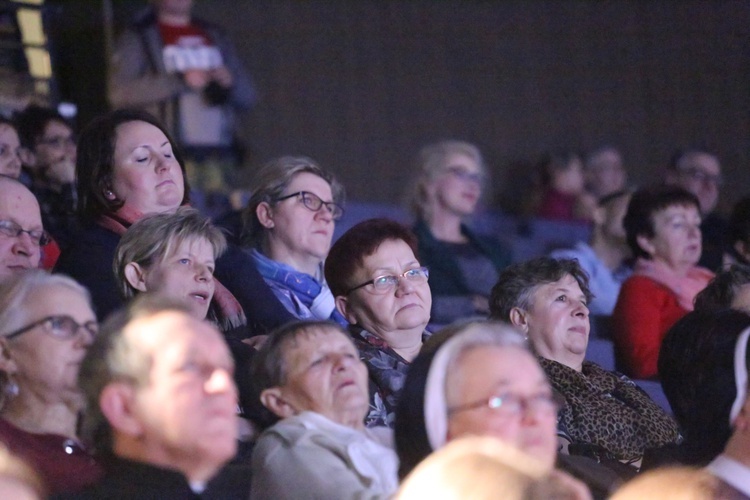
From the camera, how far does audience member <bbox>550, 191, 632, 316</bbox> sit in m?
5.23

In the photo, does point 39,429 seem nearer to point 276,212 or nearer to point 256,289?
point 256,289

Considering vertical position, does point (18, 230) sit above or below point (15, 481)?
below

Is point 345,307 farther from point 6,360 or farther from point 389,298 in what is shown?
point 6,360

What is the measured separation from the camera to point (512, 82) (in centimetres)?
775

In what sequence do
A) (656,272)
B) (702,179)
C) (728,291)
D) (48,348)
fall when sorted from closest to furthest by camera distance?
1. (48,348)
2. (728,291)
3. (656,272)
4. (702,179)

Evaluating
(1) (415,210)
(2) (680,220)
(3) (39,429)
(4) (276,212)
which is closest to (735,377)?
(3) (39,429)

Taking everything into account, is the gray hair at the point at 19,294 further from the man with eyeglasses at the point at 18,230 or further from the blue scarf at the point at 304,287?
the blue scarf at the point at 304,287

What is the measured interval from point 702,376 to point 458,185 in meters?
2.62

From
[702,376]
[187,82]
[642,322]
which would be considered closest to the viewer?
[702,376]

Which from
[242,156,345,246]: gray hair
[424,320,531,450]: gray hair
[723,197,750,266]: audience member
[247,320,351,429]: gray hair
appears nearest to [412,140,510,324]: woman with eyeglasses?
[723,197,750,266]: audience member

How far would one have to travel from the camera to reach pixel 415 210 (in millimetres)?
5328

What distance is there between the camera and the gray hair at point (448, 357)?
2.17m

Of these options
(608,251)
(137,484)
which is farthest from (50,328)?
(608,251)

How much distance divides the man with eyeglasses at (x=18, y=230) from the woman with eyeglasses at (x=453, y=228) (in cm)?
203
